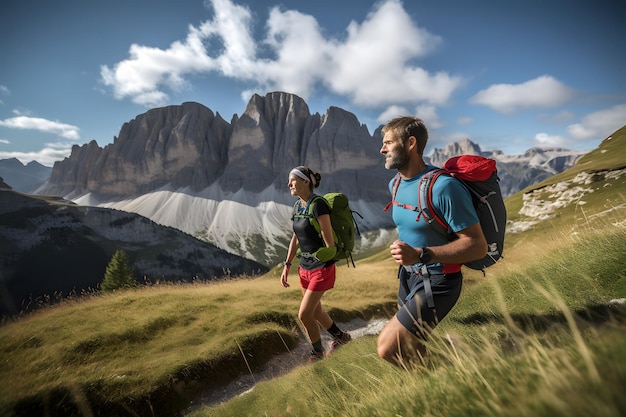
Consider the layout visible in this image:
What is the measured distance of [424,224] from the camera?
3.59m

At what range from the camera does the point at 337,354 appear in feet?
20.2

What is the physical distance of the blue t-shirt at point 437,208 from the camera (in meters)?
3.19

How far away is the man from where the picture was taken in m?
3.13

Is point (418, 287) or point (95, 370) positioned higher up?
point (418, 287)

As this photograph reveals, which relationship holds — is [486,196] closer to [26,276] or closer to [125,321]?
[125,321]

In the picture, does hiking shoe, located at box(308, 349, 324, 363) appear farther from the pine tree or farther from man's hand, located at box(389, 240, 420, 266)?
the pine tree

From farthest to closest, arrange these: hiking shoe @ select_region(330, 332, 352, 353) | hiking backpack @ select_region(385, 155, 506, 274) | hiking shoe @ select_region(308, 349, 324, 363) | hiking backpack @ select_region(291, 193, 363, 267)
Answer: hiking shoe @ select_region(330, 332, 352, 353), hiking shoe @ select_region(308, 349, 324, 363), hiking backpack @ select_region(291, 193, 363, 267), hiking backpack @ select_region(385, 155, 506, 274)

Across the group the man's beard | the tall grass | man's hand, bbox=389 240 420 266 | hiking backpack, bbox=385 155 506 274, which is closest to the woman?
the tall grass

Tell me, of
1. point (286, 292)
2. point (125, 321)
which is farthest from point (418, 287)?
point (286, 292)

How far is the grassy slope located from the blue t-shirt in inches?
33.8

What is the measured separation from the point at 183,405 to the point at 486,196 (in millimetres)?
7055

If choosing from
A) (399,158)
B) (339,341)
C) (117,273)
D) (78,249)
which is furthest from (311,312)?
(78,249)

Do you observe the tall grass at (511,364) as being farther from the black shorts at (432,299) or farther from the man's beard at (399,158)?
the man's beard at (399,158)

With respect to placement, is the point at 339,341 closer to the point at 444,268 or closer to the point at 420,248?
the point at 444,268
